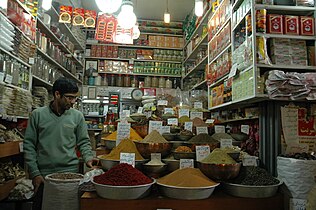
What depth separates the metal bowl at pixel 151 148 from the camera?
1968 mm

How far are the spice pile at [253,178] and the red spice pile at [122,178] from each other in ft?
1.95

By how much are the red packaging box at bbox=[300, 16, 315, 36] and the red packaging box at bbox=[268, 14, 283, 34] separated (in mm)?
182

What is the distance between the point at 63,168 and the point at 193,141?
1.08 metres

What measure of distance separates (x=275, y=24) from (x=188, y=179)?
67.4 inches

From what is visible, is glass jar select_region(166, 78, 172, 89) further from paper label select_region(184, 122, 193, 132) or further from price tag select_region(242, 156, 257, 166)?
price tag select_region(242, 156, 257, 166)

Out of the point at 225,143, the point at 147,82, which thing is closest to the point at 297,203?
the point at 225,143

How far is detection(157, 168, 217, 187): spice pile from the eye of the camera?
63.2 inches

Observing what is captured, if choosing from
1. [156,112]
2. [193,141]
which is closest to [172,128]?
[193,141]

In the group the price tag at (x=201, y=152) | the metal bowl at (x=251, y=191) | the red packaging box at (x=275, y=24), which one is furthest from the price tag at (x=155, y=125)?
the red packaging box at (x=275, y=24)

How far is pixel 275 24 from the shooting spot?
251cm

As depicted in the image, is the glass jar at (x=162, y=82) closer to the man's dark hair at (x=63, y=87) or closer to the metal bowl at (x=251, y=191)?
the man's dark hair at (x=63, y=87)

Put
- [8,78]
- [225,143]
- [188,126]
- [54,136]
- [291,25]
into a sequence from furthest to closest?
1. [8,78]
2. [291,25]
3. [188,126]
4. [54,136]
5. [225,143]

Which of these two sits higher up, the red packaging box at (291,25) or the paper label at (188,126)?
the red packaging box at (291,25)

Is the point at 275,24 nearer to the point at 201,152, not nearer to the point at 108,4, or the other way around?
the point at 201,152
